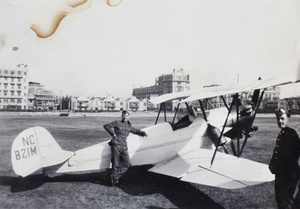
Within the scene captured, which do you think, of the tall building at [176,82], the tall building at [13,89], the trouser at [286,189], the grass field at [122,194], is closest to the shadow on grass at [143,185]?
the grass field at [122,194]

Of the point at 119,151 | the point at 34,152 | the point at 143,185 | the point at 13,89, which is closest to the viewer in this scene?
the point at 34,152

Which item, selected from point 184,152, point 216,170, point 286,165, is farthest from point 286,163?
point 184,152

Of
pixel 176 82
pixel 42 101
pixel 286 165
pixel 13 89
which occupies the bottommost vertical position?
pixel 286 165

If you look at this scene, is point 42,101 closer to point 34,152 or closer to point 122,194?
point 34,152

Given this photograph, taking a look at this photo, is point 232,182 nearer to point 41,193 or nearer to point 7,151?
point 41,193

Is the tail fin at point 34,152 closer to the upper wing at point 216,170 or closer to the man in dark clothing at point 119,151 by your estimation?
the man in dark clothing at point 119,151

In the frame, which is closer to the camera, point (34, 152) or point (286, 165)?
point (286, 165)

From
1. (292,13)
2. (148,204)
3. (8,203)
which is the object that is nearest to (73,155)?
(8,203)

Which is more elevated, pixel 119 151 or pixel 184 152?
pixel 119 151
